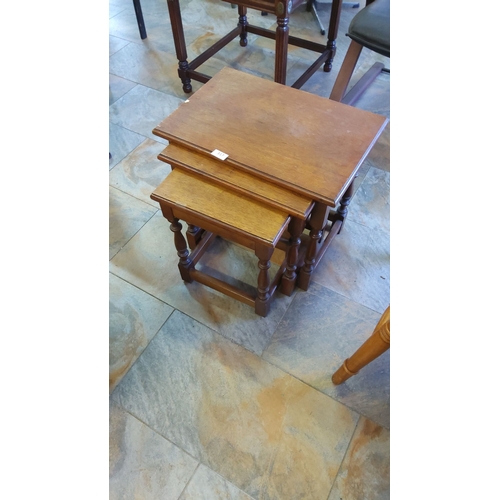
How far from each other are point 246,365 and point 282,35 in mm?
1361

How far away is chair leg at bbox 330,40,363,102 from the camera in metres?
1.70

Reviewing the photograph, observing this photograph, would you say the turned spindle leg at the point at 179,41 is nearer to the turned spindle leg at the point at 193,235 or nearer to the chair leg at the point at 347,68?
the chair leg at the point at 347,68

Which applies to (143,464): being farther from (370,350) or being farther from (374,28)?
(374,28)

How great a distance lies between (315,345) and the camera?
133 centimetres

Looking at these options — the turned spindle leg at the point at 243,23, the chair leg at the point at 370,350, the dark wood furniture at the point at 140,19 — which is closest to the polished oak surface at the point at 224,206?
the chair leg at the point at 370,350

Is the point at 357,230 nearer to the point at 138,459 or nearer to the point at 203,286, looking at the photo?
the point at 203,286

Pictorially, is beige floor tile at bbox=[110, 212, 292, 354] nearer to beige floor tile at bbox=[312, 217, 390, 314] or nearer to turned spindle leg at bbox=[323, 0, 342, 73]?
beige floor tile at bbox=[312, 217, 390, 314]

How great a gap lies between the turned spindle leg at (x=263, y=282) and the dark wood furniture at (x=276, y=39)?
1.07 m

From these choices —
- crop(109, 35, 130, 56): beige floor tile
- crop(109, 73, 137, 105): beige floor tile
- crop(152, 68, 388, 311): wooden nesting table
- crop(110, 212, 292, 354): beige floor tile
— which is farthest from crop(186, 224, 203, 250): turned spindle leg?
crop(109, 35, 130, 56): beige floor tile

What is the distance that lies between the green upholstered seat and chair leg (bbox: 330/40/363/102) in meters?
0.10

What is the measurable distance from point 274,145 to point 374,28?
88cm

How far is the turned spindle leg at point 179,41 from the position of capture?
182cm

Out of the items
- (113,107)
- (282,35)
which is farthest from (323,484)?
(113,107)

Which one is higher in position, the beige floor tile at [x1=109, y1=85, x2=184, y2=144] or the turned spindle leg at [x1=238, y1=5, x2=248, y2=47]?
the turned spindle leg at [x1=238, y1=5, x2=248, y2=47]
